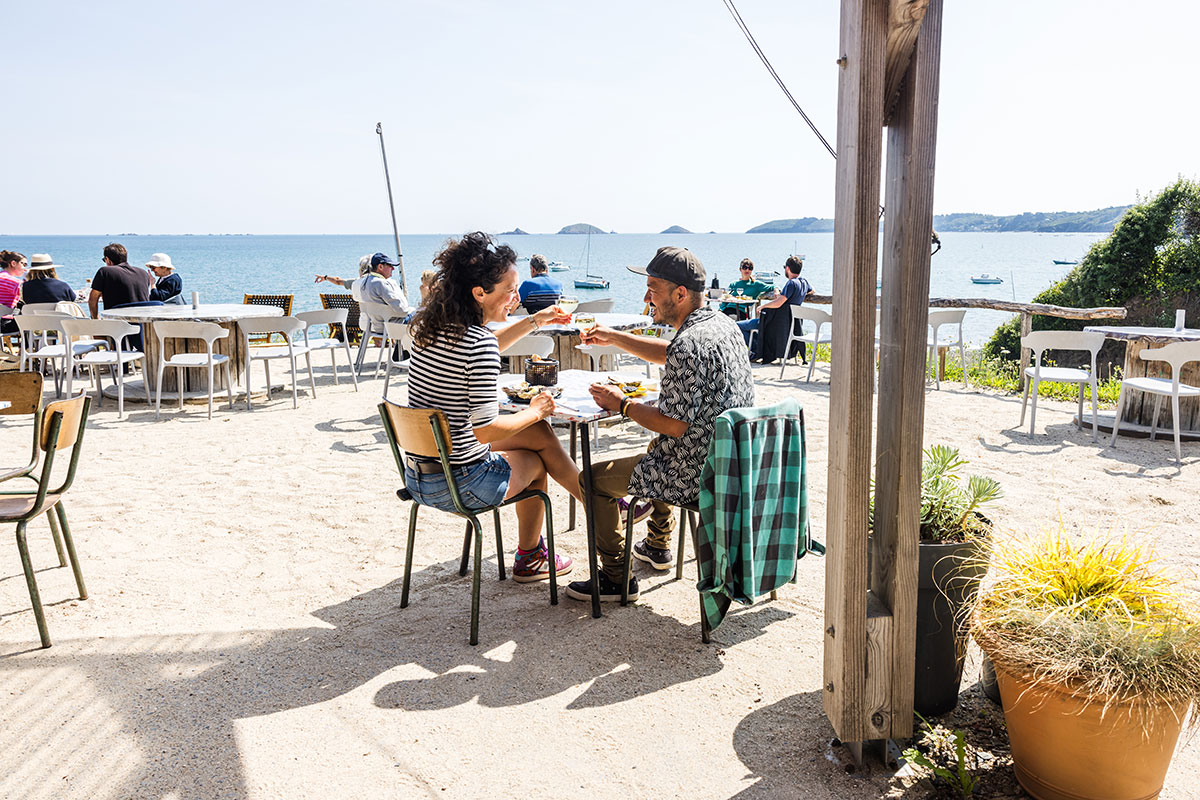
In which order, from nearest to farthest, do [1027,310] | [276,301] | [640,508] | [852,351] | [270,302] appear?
[852,351] < [640,508] < [1027,310] < [276,301] < [270,302]

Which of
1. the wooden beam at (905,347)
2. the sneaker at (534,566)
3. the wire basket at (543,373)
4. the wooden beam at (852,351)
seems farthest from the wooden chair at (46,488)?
the wooden beam at (905,347)

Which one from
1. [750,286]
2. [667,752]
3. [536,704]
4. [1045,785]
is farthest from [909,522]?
[750,286]

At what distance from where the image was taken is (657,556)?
381 centimetres

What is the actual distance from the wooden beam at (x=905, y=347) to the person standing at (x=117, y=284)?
8.04 meters

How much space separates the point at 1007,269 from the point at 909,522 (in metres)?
77.4

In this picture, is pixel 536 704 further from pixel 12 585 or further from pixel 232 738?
pixel 12 585

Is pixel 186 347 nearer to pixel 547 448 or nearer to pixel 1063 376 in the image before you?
pixel 547 448

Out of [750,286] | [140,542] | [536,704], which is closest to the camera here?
[536,704]

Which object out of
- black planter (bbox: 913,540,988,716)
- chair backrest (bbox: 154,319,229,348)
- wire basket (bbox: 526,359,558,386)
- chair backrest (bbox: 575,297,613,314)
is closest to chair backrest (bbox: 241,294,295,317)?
chair backrest (bbox: 154,319,229,348)

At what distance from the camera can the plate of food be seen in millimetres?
3248

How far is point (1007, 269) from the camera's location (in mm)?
70625

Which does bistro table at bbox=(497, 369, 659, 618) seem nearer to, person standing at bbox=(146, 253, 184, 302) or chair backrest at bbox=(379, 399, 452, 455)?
chair backrest at bbox=(379, 399, 452, 455)

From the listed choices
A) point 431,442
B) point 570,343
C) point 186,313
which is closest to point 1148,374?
point 570,343

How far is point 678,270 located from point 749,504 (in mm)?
931
